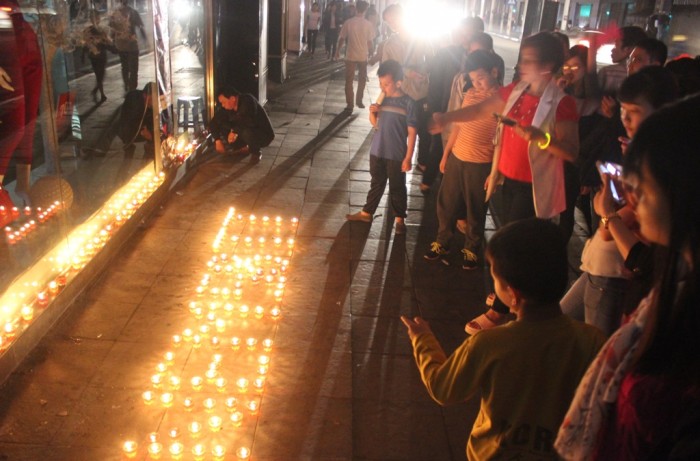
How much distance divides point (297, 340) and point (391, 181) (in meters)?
2.41

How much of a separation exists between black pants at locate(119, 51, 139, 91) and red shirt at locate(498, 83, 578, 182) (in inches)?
182

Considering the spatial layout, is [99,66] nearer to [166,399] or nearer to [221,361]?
[221,361]

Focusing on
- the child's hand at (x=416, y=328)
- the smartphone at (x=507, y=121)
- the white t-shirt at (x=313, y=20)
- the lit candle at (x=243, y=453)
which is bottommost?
the lit candle at (x=243, y=453)

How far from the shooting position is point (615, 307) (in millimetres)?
3092

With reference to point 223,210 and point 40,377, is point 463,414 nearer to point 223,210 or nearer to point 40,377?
point 40,377

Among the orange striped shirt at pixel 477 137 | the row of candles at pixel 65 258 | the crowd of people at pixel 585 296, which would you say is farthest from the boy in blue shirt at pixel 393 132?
the row of candles at pixel 65 258

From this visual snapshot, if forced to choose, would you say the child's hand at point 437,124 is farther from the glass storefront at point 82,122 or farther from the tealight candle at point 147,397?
the glass storefront at point 82,122

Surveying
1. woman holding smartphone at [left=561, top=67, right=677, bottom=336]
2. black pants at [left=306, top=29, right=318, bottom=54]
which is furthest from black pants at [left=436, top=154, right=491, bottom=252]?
black pants at [left=306, top=29, right=318, bottom=54]

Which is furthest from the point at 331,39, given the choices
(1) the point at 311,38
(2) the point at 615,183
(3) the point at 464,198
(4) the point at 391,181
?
(2) the point at 615,183

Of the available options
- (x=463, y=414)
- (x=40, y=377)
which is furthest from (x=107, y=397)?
(x=463, y=414)

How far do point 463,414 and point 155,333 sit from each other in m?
2.13

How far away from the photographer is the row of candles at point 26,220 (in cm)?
512

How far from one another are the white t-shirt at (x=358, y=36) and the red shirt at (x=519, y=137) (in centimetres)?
835

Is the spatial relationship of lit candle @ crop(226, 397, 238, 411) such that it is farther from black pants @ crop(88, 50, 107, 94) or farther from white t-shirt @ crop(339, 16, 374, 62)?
white t-shirt @ crop(339, 16, 374, 62)
